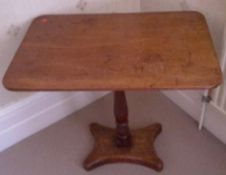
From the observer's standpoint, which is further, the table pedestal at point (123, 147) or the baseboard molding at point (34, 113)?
the baseboard molding at point (34, 113)

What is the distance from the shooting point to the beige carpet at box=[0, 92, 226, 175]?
5.05ft

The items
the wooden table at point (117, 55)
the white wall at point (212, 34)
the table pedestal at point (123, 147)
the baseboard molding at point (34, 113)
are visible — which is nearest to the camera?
the wooden table at point (117, 55)

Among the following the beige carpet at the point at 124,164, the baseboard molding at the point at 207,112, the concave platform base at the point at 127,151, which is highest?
the baseboard molding at the point at 207,112

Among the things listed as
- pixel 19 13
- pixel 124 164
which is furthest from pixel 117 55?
pixel 124 164

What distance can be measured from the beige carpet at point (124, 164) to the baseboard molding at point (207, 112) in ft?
0.10

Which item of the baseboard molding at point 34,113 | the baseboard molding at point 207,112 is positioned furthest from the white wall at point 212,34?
the baseboard molding at point 34,113

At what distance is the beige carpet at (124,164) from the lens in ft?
5.05

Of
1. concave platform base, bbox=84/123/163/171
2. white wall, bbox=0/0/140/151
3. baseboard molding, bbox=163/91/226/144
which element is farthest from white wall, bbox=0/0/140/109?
baseboard molding, bbox=163/91/226/144

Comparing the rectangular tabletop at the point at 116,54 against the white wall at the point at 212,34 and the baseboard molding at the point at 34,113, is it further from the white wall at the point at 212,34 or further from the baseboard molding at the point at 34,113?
the baseboard molding at the point at 34,113

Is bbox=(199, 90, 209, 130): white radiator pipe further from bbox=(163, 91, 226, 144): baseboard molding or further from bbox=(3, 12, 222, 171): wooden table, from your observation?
bbox=(3, 12, 222, 171): wooden table

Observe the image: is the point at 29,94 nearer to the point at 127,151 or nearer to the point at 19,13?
the point at 19,13

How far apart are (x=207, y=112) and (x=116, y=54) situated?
2.30ft

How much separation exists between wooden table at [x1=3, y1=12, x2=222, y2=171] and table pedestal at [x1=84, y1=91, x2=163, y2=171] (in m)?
0.04

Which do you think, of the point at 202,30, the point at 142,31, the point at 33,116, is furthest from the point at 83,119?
the point at 202,30
